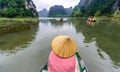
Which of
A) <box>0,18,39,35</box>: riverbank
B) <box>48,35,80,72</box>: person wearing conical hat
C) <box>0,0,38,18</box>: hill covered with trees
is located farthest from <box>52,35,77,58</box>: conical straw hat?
<box>0,0,38,18</box>: hill covered with trees

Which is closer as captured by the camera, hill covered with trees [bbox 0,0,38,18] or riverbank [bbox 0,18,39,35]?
riverbank [bbox 0,18,39,35]

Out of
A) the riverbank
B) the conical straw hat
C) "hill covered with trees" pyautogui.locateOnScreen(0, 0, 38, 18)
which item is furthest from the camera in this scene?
"hill covered with trees" pyautogui.locateOnScreen(0, 0, 38, 18)

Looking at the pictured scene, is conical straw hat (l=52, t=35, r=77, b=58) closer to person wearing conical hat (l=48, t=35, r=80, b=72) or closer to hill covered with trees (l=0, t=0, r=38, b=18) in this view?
person wearing conical hat (l=48, t=35, r=80, b=72)

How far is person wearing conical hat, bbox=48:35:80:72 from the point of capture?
7731 millimetres

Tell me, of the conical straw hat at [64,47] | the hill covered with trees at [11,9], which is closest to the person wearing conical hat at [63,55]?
the conical straw hat at [64,47]

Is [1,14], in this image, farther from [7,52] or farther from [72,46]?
[72,46]

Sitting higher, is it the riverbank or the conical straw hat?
the conical straw hat

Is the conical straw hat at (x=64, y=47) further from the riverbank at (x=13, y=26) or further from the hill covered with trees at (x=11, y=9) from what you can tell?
the hill covered with trees at (x=11, y=9)

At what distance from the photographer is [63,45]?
769 centimetres

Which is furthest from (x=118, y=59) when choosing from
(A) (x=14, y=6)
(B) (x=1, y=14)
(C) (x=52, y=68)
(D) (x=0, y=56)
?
A: (A) (x=14, y=6)

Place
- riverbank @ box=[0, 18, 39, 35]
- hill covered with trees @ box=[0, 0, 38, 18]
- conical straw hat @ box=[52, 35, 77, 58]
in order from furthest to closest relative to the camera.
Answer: hill covered with trees @ box=[0, 0, 38, 18] < riverbank @ box=[0, 18, 39, 35] < conical straw hat @ box=[52, 35, 77, 58]

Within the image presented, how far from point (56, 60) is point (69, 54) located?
0.67m

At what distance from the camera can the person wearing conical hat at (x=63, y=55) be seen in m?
7.73

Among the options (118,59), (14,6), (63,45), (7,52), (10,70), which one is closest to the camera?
(63,45)
